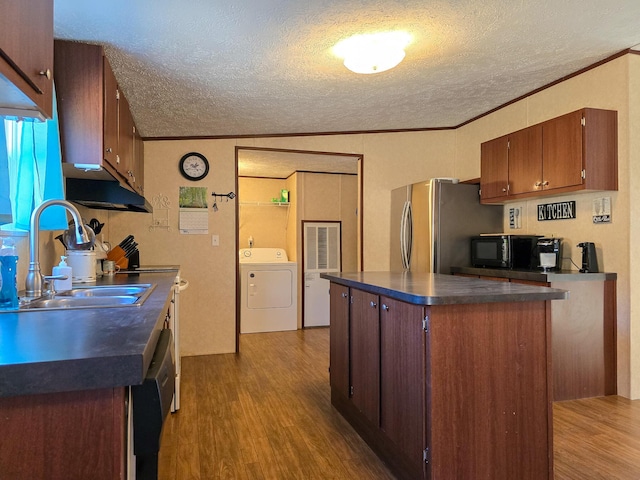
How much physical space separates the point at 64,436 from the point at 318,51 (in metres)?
2.36

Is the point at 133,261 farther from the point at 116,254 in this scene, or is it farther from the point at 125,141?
the point at 125,141

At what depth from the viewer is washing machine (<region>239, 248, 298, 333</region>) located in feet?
17.2

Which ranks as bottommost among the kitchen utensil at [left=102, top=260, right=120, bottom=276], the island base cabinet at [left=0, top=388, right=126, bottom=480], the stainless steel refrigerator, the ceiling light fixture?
the island base cabinet at [left=0, top=388, right=126, bottom=480]

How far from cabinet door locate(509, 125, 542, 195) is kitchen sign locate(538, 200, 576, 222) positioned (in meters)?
0.28

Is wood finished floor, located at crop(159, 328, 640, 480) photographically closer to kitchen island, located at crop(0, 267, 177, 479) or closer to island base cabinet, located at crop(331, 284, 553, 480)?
island base cabinet, located at crop(331, 284, 553, 480)

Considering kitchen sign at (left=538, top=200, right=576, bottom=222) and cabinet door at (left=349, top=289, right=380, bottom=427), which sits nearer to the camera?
cabinet door at (left=349, top=289, right=380, bottom=427)

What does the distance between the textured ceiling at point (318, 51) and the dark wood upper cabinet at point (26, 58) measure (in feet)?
2.66

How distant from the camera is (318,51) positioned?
2.55 meters

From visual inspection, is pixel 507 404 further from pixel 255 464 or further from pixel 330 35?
pixel 330 35

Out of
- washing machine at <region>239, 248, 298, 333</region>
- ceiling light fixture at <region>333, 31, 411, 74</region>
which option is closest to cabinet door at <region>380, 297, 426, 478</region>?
ceiling light fixture at <region>333, 31, 411, 74</region>

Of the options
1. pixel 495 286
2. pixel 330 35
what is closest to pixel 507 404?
pixel 495 286

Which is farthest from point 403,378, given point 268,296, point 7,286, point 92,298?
point 268,296

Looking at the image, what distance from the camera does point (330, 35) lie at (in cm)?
235

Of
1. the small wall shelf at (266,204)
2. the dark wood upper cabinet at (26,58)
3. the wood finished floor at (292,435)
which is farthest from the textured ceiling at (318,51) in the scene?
the small wall shelf at (266,204)
